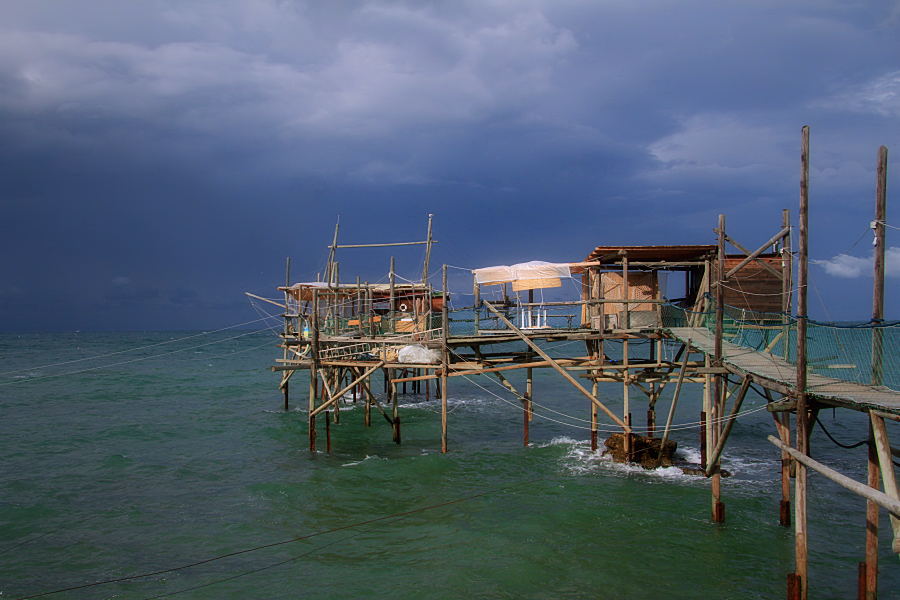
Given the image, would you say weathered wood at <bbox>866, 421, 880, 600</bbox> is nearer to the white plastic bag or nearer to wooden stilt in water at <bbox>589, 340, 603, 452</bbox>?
wooden stilt in water at <bbox>589, 340, 603, 452</bbox>

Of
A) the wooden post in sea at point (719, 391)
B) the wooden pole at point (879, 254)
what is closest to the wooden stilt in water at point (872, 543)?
the wooden pole at point (879, 254)

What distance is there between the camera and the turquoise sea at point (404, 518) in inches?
409

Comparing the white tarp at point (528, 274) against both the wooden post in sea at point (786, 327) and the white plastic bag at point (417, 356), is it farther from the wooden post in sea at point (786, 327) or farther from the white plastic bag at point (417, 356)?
the wooden post in sea at point (786, 327)

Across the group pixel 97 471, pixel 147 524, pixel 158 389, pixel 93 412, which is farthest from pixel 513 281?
pixel 158 389

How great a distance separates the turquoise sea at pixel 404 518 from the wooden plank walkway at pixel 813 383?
3.81 m

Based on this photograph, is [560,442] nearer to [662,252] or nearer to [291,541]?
[662,252]

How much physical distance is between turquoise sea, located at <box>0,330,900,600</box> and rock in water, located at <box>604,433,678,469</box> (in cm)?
55

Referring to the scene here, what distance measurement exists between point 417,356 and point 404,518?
570 cm

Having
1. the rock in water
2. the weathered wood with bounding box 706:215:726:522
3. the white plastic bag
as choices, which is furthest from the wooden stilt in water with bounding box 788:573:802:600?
the white plastic bag

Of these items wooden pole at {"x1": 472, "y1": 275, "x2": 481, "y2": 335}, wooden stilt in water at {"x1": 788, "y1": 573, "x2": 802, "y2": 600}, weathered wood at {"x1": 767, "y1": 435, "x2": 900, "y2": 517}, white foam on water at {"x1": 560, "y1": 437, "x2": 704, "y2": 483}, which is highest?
wooden pole at {"x1": 472, "y1": 275, "x2": 481, "y2": 335}

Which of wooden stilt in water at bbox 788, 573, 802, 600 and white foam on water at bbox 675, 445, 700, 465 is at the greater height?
wooden stilt in water at bbox 788, 573, 802, 600

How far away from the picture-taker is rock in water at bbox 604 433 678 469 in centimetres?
1684

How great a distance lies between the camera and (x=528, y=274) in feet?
62.9

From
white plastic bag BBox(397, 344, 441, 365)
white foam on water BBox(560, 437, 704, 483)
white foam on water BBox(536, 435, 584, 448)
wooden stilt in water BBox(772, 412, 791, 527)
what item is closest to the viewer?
wooden stilt in water BBox(772, 412, 791, 527)
